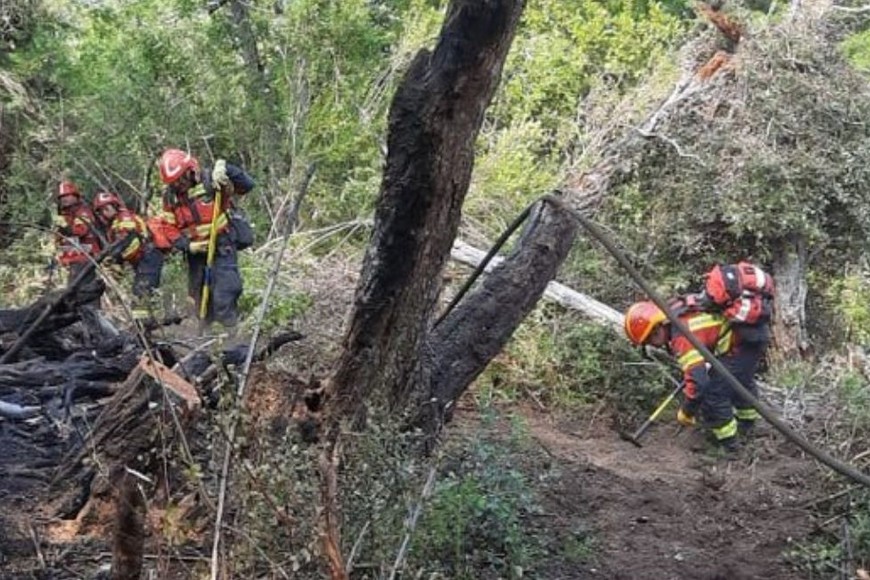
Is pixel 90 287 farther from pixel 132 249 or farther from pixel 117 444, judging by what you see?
pixel 132 249

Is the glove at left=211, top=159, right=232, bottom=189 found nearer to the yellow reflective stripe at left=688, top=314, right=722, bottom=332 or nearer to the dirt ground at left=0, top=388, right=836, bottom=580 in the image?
the dirt ground at left=0, top=388, right=836, bottom=580

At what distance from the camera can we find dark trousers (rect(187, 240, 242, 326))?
8742 millimetres

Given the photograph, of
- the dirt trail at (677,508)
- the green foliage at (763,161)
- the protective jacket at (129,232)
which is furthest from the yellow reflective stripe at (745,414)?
the protective jacket at (129,232)

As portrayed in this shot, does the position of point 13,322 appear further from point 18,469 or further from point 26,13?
point 26,13

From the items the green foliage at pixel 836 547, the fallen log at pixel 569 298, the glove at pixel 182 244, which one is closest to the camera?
the green foliage at pixel 836 547

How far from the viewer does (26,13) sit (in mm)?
13336

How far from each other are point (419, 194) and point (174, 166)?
4470 mm

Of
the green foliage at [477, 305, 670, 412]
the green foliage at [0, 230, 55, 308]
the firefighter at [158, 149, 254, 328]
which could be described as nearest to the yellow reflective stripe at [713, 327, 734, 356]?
the green foliage at [477, 305, 670, 412]

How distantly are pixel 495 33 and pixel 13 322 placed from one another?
12.5ft

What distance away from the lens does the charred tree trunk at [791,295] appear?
10.1 meters

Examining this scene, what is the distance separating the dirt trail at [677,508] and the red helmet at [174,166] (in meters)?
3.25

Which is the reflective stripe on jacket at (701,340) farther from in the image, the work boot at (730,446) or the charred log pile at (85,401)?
the charred log pile at (85,401)

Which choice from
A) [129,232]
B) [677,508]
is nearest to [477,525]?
[677,508]

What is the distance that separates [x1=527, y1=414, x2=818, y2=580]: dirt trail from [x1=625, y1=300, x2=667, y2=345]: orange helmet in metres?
0.80
